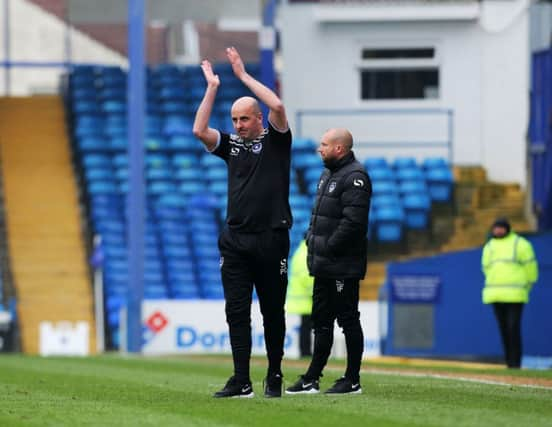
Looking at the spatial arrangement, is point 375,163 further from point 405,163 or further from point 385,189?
point 385,189

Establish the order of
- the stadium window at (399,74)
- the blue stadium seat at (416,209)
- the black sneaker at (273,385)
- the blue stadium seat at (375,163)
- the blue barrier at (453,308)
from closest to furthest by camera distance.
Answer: the black sneaker at (273,385) < the blue barrier at (453,308) < the blue stadium seat at (416,209) < the blue stadium seat at (375,163) < the stadium window at (399,74)

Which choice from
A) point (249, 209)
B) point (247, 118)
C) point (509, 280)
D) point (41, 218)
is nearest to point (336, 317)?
point (249, 209)

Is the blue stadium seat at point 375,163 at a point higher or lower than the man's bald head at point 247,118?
lower

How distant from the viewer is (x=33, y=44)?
3759 cm

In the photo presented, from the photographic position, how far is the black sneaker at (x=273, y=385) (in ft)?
37.0

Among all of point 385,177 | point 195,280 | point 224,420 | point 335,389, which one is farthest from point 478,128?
point 224,420

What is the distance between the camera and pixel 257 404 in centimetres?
1062

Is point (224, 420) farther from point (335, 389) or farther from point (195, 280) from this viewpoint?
point (195, 280)

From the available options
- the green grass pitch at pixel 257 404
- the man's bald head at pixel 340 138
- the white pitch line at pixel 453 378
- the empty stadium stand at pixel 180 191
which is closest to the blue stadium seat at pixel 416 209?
the empty stadium stand at pixel 180 191

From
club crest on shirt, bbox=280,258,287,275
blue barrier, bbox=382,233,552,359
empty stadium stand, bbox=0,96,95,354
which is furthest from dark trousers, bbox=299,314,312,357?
club crest on shirt, bbox=280,258,287,275

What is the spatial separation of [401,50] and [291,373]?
2013 centimetres

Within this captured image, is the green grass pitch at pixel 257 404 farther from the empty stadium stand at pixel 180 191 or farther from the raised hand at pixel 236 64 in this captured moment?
the empty stadium stand at pixel 180 191

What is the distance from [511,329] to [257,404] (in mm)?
9033

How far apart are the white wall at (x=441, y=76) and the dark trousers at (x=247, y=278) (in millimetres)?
23813
